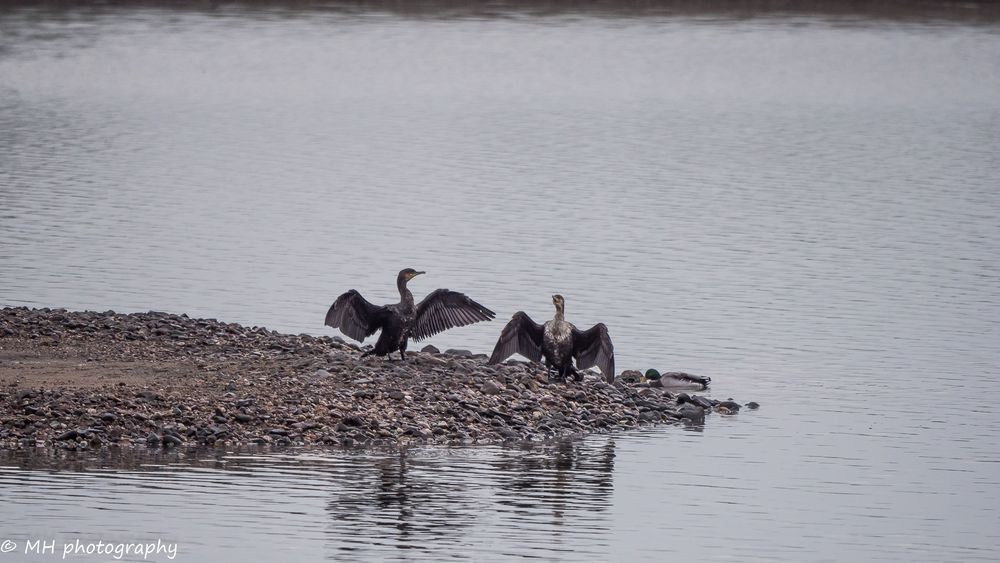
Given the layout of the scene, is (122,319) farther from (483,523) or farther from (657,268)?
(657,268)

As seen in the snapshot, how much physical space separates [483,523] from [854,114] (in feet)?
177

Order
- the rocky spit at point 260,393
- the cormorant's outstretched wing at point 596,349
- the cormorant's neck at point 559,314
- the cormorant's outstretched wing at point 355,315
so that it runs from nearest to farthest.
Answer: the rocky spit at point 260,393
the cormorant's outstretched wing at point 355,315
the cormorant's outstretched wing at point 596,349
the cormorant's neck at point 559,314

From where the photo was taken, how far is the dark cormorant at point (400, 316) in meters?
20.3

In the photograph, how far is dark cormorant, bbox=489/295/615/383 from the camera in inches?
828

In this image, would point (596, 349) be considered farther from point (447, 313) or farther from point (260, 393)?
point (260, 393)

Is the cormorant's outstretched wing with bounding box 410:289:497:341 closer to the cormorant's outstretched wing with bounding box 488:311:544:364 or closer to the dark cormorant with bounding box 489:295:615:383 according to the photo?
the cormorant's outstretched wing with bounding box 488:311:544:364

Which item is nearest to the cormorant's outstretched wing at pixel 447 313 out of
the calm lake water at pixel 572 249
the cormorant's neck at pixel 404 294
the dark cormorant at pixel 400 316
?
the dark cormorant at pixel 400 316

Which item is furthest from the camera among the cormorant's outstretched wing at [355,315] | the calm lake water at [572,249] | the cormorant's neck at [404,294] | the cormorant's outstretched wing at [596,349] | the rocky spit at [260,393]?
the cormorant's outstretched wing at [596,349]

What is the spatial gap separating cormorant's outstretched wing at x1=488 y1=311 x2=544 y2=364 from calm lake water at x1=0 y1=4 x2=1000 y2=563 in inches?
82.8

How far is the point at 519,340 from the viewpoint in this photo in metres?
21.3

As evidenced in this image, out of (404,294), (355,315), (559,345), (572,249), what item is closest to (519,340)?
(559,345)

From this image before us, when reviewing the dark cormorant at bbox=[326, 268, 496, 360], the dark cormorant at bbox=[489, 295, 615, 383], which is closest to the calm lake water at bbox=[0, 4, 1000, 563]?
the dark cormorant at bbox=[489, 295, 615, 383]

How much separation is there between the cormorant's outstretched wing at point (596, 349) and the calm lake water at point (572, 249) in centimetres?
120

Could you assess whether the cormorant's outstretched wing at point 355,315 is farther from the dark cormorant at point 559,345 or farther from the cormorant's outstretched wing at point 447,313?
the dark cormorant at point 559,345
